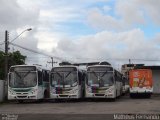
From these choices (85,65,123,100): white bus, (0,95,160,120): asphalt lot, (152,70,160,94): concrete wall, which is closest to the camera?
(0,95,160,120): asphalt lot

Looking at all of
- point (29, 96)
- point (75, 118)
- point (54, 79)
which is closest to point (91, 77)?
point (54, 79)

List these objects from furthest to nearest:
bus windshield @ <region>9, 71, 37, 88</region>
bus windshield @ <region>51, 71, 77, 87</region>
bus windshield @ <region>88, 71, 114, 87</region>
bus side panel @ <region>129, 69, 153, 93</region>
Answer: bus side panel @ <region>129, 69, 153, 93</region> → bus windshield @ <region>88, 71, 114, 87</region> → bus windshield @ <region>51, 71, 77, 87</region> → bus windshield @ <region>9, 71, 37, 88</region>

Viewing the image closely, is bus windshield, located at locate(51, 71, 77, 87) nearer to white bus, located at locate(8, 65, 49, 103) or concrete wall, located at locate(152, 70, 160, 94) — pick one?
white bus, located at locate(8, 65, 49, 103)

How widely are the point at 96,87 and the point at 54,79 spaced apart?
139 inches

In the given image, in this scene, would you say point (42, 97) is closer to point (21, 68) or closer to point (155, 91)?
point (21, 68)

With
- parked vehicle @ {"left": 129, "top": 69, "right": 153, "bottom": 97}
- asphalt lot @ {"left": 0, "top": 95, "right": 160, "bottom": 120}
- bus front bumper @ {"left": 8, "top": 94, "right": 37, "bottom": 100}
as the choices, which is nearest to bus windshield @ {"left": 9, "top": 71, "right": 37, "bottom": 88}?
bus front bumper @ {"left": 8, "top": 94, "right": 37, "bottom": 100}

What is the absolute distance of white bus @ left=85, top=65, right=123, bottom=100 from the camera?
3609 cm

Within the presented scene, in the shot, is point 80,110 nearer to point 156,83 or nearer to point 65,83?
point 65,83

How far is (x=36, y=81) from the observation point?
35375mm

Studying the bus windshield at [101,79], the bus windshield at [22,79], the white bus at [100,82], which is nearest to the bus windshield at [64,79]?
the white bus at [100,82]

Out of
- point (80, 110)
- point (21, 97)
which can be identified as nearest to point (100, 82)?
point (21, 97)

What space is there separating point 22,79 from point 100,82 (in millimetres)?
6380

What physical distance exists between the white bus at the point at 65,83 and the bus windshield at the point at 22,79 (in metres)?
1.71

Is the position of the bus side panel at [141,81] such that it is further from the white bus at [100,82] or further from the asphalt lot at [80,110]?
the asphalt lot at [80,110]
